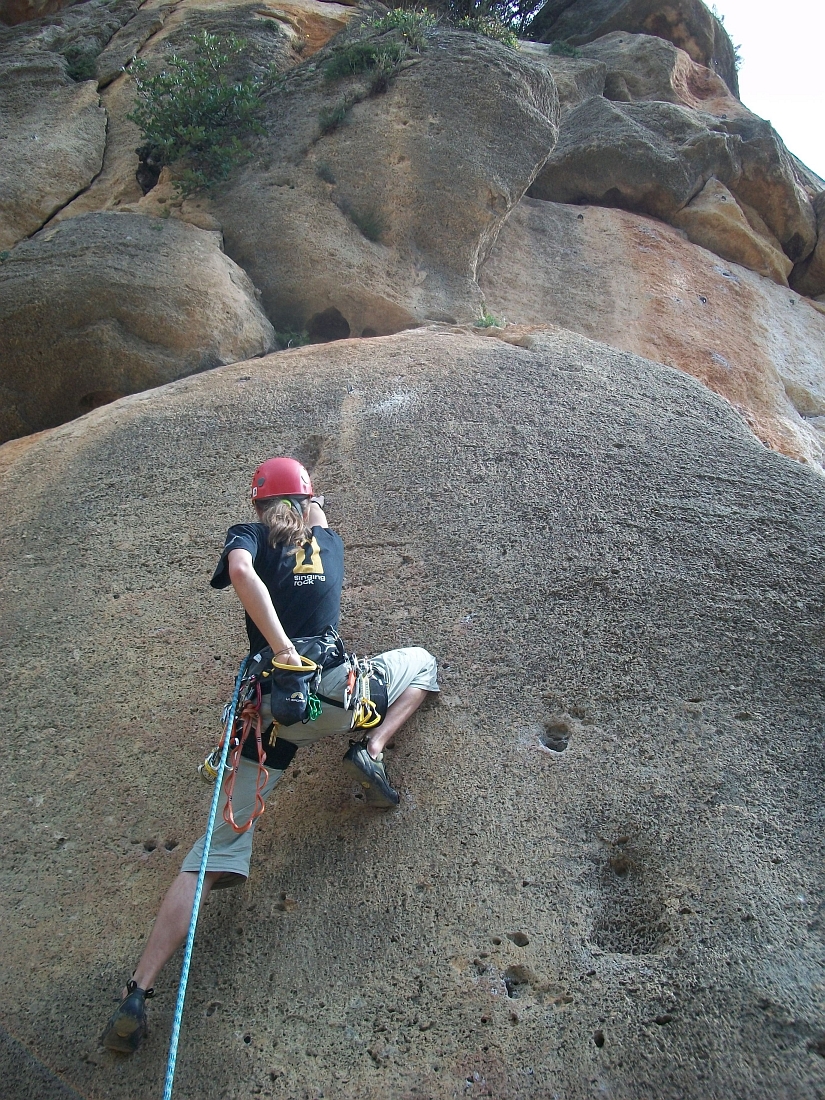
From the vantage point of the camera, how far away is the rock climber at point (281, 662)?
9.14ft

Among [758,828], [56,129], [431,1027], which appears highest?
[758,828]

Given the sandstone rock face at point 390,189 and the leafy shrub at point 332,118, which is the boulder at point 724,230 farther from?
the leafy shrub at point 332,118

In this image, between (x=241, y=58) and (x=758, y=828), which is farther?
(x=241, y=58)

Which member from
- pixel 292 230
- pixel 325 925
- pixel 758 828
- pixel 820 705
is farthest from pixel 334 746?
pixel 292 230

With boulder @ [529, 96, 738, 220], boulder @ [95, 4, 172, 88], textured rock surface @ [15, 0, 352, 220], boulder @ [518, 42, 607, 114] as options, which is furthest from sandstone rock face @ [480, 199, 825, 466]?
boulder @ [95, 4, 172, 88]

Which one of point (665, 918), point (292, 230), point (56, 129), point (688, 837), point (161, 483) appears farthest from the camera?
point (56, 129)

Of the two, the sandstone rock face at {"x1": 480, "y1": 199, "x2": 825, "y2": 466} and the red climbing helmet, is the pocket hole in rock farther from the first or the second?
the sandstone rock face at {"x1": 480, "y1": 199, "x2": 825, "y2": 466}

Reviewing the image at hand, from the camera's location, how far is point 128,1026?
2.68 meters

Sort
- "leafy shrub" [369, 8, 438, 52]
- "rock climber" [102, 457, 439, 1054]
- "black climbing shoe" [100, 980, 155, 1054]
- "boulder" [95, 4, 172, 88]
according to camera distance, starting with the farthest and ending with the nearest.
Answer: "boulder" [95, 4, 172, 88] → "leafy shrub" [369, 8, 438, 52] → "rock climber" [102, 457, 439, 1054] → "black climbing shoe" [100, 980, 155, 1054]

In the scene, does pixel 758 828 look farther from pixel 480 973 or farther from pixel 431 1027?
pixel 431 1027

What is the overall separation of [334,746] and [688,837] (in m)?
1.43

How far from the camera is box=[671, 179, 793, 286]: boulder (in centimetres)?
1044

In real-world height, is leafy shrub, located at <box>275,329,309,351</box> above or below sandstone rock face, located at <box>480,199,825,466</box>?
below

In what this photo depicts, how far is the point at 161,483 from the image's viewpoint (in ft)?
16.4
